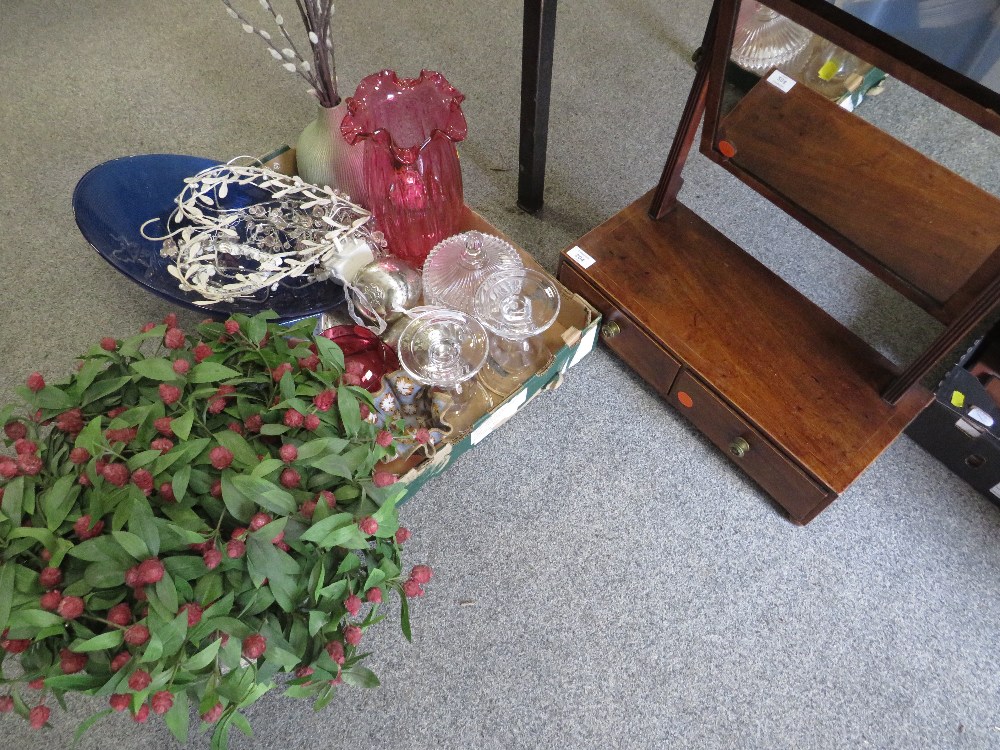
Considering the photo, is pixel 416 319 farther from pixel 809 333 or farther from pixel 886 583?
pixel 886 583

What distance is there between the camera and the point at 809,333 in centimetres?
110

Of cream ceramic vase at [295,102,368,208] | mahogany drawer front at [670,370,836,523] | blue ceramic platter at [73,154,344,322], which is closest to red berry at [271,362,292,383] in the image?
blue ceramic platter at [73,154,344,322]

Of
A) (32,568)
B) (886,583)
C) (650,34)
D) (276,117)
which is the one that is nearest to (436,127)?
(276,117)

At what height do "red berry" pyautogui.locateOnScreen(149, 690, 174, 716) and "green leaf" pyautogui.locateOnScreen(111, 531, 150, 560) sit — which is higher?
"green leaf" pyautogui.locateOnScreen(111, 531, 150, 560)

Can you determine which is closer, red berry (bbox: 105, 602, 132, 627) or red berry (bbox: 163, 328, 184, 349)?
red berry (bbox: 105, 602, 132, 627)

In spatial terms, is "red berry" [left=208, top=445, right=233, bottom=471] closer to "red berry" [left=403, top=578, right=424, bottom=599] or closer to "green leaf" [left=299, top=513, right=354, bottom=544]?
"green leaf" [left=299, top=513, right=354, bottom=544]

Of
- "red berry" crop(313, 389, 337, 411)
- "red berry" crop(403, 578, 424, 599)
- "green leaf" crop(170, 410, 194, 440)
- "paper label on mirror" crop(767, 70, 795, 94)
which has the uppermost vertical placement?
"paper label on mirror" crop(767, 70, 795, 94)

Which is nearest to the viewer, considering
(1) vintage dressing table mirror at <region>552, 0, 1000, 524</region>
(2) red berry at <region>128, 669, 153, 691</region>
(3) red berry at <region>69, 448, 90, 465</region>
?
(2) red berry at <region>128, 669, 153, 691</region>

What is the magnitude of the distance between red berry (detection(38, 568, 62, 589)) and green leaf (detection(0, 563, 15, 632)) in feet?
0.07

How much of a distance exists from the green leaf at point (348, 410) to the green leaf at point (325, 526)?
10 centimetres

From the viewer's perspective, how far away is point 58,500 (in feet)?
2.17

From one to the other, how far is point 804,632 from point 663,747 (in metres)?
0.29

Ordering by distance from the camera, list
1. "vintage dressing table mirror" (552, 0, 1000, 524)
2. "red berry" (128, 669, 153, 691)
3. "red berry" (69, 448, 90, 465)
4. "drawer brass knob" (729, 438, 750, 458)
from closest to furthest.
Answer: "red berry" (128, 669, 153, 691) → "red berry" (69, 448, 90, 465) → "vintage dressing table mirror" (552, 0, 1000, 524) → "drawer brass knob" (729, 438, 750, 458)

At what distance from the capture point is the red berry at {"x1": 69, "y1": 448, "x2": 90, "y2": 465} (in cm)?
68
